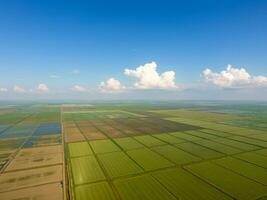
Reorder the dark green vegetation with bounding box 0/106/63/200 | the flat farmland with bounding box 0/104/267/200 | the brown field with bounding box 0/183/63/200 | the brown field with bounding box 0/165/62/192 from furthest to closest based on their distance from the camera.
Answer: the brown field with bounding box 0/165/62/192 < the dark green vegetation with bounding box 0/106/63/200 < the flat farmland with bounding box 0/104/267/200 < the brown field with bounding box 0/183/63/200

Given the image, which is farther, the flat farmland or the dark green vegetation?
the dark green vegetation

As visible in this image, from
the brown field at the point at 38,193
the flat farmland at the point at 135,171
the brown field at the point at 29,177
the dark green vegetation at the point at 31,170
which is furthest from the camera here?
the brown field at the point at 29,177

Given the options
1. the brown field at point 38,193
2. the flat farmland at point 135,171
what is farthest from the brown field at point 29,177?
the brown field at point 38,193

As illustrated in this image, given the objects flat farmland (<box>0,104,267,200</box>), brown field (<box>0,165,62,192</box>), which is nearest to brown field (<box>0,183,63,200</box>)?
flat farmland (<box>0,104,267,200</box>)

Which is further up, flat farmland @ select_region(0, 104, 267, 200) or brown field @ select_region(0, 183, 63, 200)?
flat farmland @ select_region(0, 104, 267, 200)

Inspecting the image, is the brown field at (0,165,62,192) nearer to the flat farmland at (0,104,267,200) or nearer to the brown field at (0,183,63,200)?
the flat farmland at (0,104,267,200)

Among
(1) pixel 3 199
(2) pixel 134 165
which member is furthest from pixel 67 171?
(2) pixel 134 165

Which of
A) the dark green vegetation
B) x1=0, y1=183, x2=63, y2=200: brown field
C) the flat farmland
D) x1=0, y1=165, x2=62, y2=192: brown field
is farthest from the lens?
x1=0, y1=165, x2=62, y2=192: brown field

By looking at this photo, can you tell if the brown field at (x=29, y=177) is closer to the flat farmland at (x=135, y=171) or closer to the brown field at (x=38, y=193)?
the flat farmland at (x=135, y=171)

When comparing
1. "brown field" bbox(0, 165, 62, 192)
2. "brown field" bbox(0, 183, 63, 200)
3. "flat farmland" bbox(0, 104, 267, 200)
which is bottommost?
"brown field" bbox(0, 183, 63, 200)

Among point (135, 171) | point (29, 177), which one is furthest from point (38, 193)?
point (135, 171)

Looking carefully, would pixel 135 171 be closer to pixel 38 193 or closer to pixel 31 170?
pixel 38 193

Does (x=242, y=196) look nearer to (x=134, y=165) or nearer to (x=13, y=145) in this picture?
(x=134, y=165)

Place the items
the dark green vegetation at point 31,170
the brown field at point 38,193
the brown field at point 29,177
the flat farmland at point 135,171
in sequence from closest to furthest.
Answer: the brown field at point 38,193
the flat farmland at point 135,171
the dark green vegetation at point 31,170
the brown field at point 29,177
